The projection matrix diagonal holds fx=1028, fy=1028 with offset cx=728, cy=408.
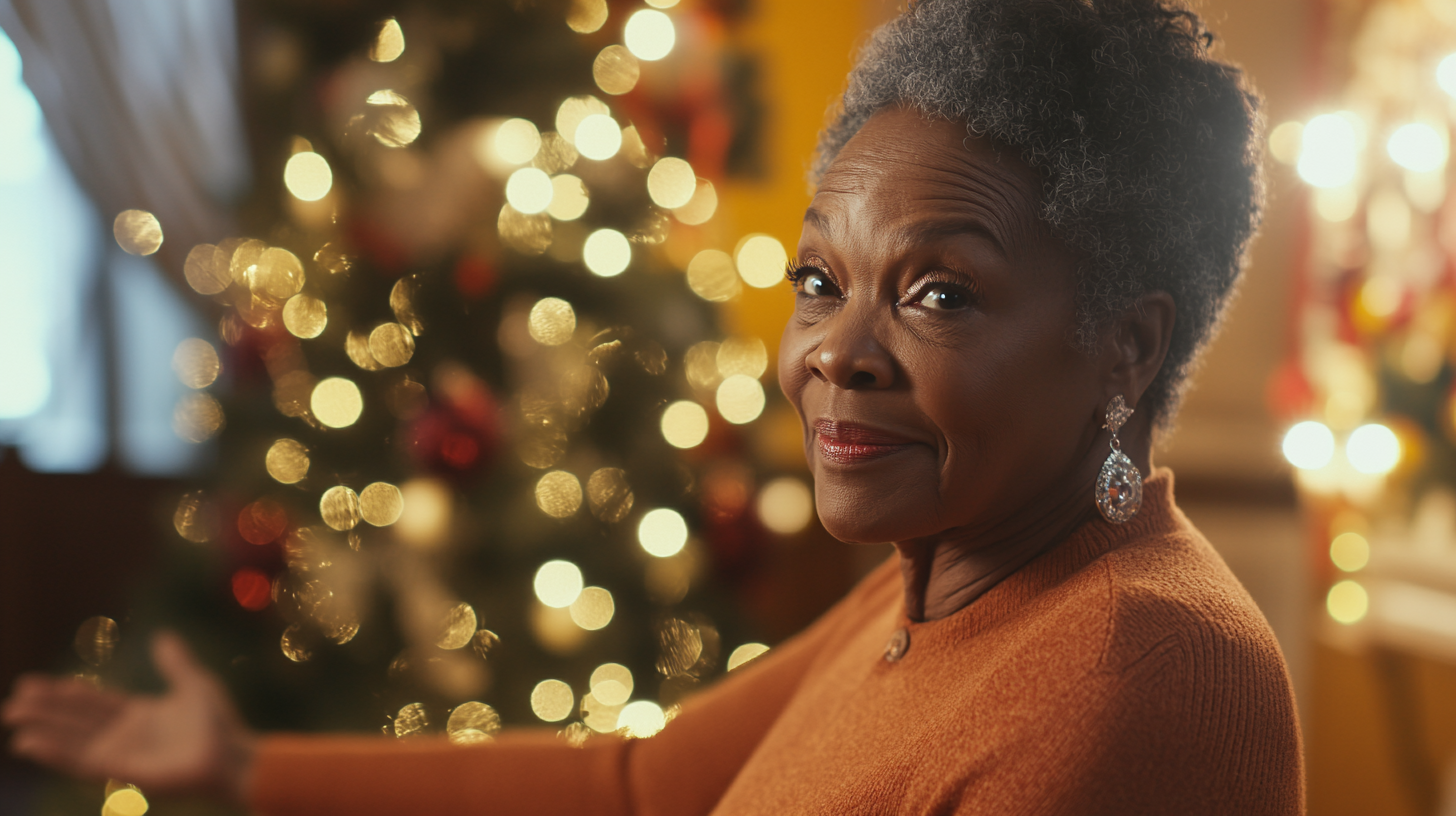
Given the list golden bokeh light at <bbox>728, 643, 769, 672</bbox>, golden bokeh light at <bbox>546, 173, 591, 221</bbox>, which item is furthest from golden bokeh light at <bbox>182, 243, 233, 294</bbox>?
golden bokeh light at <bbox>728, 643, 769, 672</bbox>

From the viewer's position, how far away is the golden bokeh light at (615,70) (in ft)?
7.97

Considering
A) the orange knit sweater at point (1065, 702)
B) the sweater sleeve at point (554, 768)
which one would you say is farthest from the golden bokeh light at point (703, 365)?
the orange knit sweater at point (1065, 702)

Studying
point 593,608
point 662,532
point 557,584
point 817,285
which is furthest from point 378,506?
point 817,285

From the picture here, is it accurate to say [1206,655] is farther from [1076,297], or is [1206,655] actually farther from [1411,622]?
[1411,622]

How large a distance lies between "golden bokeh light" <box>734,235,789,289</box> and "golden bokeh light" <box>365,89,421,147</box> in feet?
5.64

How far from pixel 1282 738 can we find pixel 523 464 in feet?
6.11

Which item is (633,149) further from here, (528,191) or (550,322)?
(550,322)

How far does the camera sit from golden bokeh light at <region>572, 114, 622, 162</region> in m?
2.37

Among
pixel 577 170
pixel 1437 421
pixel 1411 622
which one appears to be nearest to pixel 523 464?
pixel 577 170

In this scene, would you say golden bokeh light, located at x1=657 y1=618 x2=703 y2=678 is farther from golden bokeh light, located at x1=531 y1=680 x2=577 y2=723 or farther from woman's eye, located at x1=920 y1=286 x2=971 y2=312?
woman's eye, located at x1=920 y1=286 x2=971 y2=312

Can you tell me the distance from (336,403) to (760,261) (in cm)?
198

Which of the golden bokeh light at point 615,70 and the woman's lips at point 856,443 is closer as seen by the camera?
the woman's lips at point 856,443

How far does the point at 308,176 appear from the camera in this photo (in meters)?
2.31

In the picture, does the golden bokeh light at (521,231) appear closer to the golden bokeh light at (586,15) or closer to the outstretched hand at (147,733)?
the golden bokeh light at (586,15)
